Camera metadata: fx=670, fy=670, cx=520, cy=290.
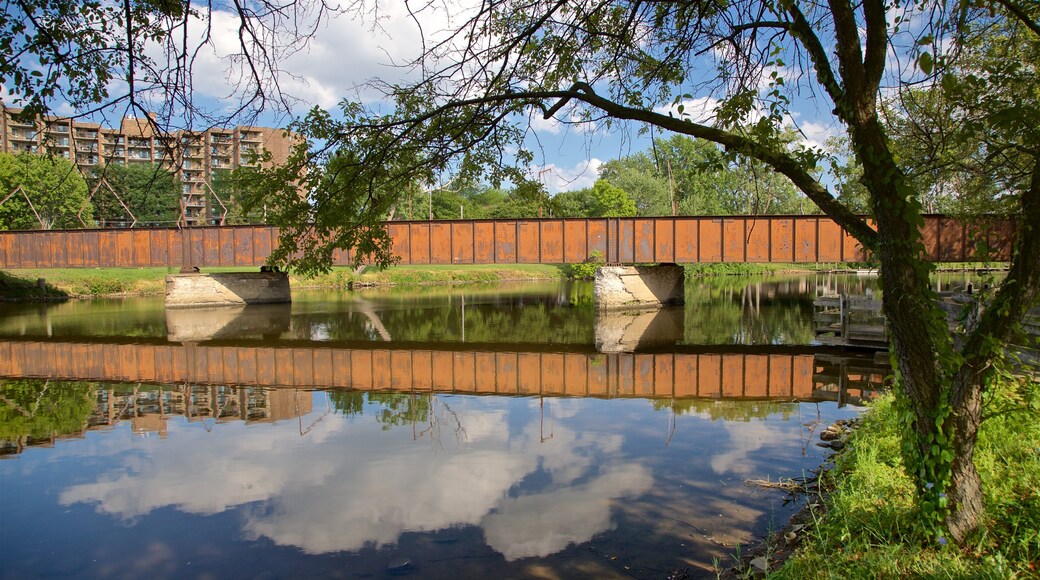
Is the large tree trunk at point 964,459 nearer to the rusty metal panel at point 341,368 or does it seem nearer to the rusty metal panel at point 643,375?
the rusty metal panel at point 643,375

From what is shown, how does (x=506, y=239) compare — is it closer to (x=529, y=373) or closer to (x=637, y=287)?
(x=637, y=287)

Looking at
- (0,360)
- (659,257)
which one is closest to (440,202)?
(659,257)

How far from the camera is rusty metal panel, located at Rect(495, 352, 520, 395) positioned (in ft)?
54.4

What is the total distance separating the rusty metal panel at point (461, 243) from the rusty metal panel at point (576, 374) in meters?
17.4

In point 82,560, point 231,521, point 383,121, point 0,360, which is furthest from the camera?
point 0,360

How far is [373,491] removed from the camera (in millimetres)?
8945

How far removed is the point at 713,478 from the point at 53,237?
46.7 metres

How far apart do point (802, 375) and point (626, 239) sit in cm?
1952

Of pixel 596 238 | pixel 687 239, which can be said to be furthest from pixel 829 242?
pixel 596 238

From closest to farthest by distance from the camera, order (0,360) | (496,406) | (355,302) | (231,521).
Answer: (231,521) → (496,406) → (0,360) → (355,302)

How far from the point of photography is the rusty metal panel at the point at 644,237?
1431 inches

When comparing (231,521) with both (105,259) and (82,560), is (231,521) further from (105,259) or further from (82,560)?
(105,259)

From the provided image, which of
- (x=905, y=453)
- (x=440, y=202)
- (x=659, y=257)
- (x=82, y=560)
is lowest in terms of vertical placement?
(x=82, y=560)

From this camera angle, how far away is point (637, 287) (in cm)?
3784
